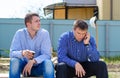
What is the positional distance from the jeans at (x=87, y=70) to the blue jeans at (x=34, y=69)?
129 millimetres

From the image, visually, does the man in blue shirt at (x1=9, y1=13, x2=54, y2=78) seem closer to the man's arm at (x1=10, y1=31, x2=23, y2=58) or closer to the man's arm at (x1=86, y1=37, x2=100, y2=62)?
the man's arm at (x1=10, y1=31, x2=23, y2=58)

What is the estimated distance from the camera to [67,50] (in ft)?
17.7

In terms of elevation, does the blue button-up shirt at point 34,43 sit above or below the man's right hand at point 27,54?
above

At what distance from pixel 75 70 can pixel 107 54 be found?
49.2ft

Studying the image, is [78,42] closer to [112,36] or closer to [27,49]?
[27,49]

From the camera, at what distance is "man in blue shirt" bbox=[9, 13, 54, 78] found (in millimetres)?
5047

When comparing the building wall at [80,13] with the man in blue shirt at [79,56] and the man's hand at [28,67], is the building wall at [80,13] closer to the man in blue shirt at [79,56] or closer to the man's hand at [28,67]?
the man in blue shirt at [79,56]

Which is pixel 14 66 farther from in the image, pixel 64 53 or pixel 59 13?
pixel 59 13

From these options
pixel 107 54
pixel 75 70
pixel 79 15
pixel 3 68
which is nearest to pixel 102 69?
pixel 75 70

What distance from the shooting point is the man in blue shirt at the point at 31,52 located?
5.05m

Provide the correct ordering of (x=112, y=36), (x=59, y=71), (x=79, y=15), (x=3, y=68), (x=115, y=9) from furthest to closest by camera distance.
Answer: (x=79, y=15) < (x=115, y=9) < (x=112, y=36) < (x=3, y=68) < (x=59, y=71)

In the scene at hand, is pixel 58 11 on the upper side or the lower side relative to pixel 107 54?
upper

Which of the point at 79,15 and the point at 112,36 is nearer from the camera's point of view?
the point at 112,36

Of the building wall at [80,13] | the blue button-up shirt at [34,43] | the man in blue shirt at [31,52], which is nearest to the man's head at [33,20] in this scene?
the man in blue shirt at [31,52]
